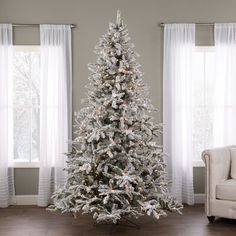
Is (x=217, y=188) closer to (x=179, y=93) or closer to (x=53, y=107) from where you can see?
(x=179, y=93)

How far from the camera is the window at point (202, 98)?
614cm

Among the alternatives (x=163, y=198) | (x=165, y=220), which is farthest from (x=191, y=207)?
(x=163, y=198)

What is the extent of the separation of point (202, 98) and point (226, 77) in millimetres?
459

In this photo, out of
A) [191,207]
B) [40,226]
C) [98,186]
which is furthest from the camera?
[191,207]

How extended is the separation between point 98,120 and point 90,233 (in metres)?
1.21

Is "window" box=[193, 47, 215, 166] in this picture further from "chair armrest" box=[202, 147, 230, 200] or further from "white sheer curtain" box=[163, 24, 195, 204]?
"chair armrest" box=[202, 147, 230, 200]

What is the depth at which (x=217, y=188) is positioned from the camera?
4.95 meters

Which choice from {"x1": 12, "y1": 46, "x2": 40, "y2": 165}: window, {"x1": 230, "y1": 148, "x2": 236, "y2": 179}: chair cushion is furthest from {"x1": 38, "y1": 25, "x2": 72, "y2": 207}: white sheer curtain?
{"x1": 230, "y1": 148, "x2": 236, "y2": 179}: chair cushion

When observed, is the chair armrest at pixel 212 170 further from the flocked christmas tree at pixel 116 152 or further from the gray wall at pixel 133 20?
the gray wall at pixel 133 20

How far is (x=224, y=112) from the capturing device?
235 inches

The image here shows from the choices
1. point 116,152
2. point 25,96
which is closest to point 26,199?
point 25,96

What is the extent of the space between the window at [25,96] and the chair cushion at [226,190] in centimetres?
259

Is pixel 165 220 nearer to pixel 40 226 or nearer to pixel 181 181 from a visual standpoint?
pixel 181 181

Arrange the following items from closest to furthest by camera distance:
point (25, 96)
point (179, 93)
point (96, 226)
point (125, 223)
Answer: point (96, 226) → point (125, 223) → point (179, 93) → point (25, 96)
